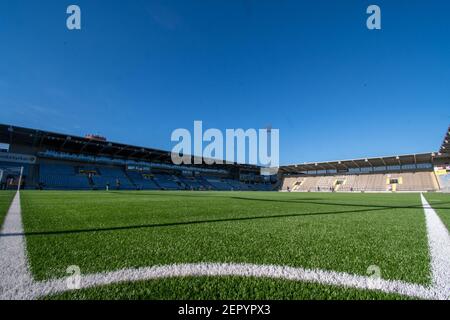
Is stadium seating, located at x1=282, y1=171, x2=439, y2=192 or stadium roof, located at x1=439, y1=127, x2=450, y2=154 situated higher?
stadium roof, located at x1=439, y1=127, x2=450, y2=154

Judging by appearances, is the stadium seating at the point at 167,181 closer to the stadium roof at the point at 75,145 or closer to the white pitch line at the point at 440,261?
the stadium roof at the point at 75,145

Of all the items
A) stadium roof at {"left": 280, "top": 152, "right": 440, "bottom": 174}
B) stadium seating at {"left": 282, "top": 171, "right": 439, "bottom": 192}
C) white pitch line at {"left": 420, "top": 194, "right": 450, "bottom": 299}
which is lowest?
stadium seating at {"left": 282, "top": 171, "right": 439, "bottom": 192}

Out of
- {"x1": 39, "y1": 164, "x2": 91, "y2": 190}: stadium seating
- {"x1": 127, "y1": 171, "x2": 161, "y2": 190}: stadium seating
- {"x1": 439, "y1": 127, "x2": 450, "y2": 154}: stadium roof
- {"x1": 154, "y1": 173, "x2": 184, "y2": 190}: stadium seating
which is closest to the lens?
{"x1": 439, "y1": 127, "x2": 450, "y2": 154}: stadium roof

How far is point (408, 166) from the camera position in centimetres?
4466

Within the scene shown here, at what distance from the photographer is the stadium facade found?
32.1 m

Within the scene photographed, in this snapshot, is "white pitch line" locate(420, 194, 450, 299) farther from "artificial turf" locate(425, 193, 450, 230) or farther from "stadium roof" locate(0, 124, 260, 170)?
"stadium roof" locate(0, 124, 260, 170)

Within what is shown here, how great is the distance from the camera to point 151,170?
46844 mm

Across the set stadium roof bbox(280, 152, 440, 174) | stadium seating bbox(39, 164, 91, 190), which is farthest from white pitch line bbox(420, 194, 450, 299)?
stadium roof bbox(280, 152, 440, 174)

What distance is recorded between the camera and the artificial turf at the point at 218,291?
1.33 metres

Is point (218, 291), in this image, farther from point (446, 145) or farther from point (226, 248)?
point (446, 145)

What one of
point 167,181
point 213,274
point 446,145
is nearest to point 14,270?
point 213,274

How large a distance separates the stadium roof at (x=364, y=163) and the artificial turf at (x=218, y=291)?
162ft

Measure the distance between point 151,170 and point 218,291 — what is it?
4773 centimetres

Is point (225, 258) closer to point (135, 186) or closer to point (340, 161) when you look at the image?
point (135, 186)
